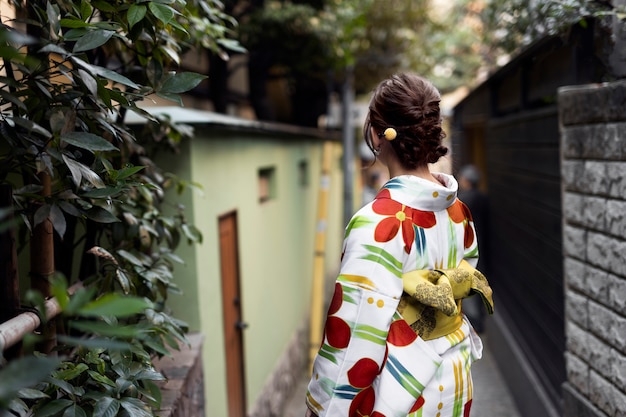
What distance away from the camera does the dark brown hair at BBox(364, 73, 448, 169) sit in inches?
93.5

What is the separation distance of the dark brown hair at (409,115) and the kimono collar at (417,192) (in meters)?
0.09

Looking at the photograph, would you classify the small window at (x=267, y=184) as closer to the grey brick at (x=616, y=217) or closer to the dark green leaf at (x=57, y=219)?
the grey brick at (x=616, y=217)

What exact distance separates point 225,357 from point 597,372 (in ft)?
8.96

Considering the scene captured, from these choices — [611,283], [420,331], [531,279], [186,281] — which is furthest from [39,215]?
[531,279]

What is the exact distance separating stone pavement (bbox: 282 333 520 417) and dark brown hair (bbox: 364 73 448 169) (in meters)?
4.65

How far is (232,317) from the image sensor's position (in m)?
5.75

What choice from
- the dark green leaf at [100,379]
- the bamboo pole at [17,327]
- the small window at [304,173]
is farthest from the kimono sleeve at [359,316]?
the small window at [304,173]

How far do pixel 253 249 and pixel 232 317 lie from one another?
33.2 inches

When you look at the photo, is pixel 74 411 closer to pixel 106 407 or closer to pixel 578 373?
pixel 106 407

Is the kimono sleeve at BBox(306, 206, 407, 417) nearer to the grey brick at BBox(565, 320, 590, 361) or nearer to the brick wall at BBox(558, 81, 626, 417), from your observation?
the brick wall at BBox(558, 81, 626, 417)

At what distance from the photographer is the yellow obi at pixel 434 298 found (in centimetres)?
234

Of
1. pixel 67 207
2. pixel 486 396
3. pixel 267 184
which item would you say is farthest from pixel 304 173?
pixel 67 207

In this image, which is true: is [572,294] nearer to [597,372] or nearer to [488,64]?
[597,372]

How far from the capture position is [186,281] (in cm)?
445
